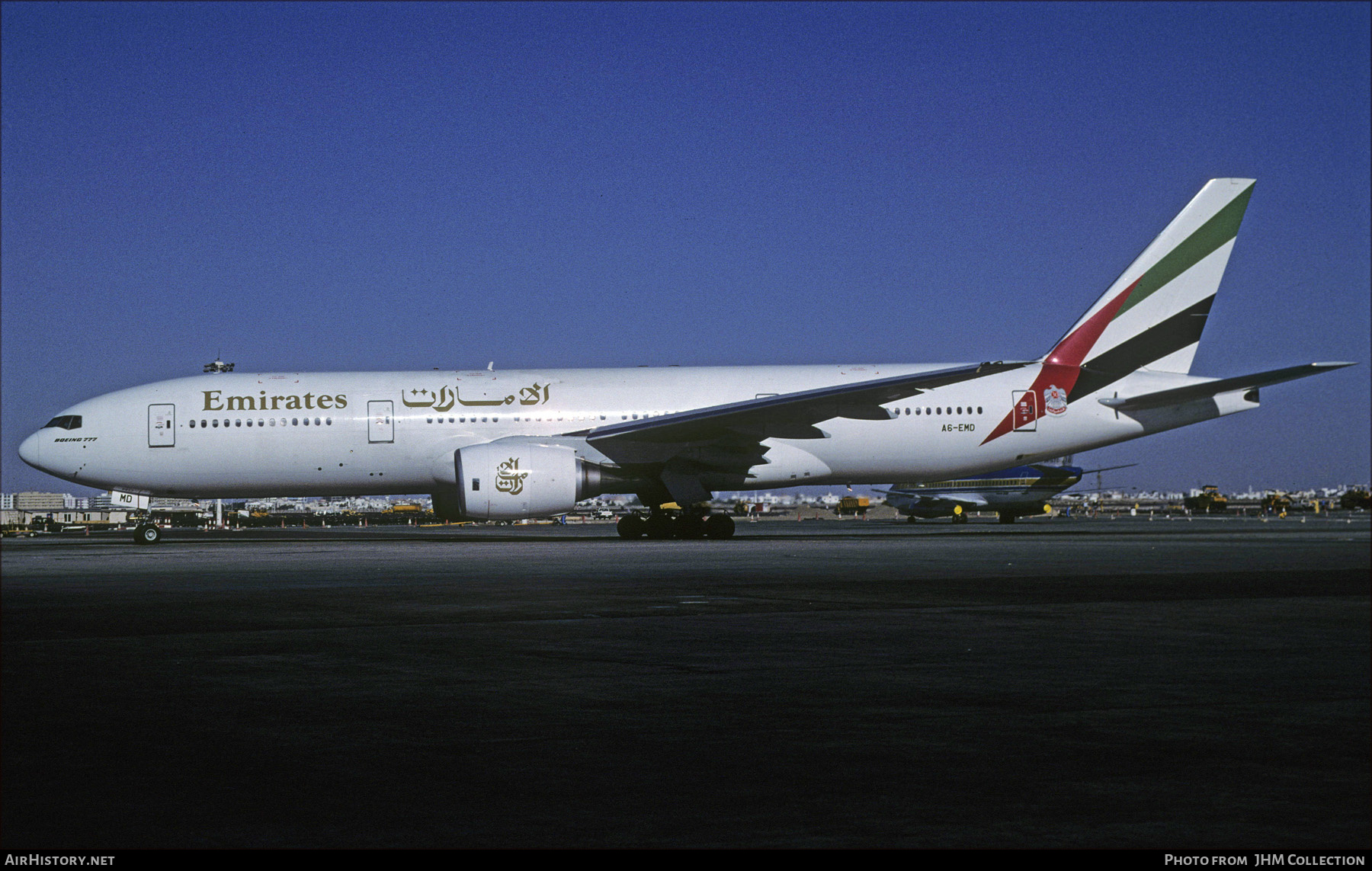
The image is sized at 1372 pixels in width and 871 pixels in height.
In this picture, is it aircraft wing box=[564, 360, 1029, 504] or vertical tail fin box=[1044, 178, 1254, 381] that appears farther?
vertical tail fin box=[1044, 178, 1254, 381]

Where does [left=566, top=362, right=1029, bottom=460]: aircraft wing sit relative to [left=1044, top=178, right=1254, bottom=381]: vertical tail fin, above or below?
below

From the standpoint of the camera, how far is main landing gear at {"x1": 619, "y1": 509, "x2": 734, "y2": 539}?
2406 centimetres

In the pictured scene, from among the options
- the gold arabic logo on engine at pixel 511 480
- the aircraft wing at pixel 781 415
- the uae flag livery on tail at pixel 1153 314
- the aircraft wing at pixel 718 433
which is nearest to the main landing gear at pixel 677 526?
the aircraft wing at pixel 718 433

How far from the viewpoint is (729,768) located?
4.23 metres

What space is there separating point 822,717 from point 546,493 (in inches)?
707

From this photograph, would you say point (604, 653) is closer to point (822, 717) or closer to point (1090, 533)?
point (822, 717)

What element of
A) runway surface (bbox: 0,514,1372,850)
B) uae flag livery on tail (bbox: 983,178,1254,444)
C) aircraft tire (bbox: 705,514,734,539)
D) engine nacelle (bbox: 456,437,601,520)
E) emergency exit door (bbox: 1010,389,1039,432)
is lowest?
runway surface (bbox: 0,514,1372,850)

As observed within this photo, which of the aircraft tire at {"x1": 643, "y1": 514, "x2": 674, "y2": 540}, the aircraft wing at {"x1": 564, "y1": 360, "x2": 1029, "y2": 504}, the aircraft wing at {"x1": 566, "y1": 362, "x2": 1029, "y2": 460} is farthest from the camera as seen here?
the aircraft tire at {"x1": 643, "y1": 514, "x2": 674, "y2": 540}

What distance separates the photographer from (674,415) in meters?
24.1

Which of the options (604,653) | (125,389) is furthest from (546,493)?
(604,653)

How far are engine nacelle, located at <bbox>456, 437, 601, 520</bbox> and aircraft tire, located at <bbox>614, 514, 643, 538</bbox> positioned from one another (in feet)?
6.02

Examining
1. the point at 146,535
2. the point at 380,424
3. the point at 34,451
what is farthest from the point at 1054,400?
the point at 34,451

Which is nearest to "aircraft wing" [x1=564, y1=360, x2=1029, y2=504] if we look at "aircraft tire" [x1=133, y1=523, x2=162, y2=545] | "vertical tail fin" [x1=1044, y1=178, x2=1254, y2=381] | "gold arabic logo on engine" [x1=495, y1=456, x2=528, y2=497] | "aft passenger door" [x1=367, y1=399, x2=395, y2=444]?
"gold arabic logo on engine" [x1=495, y1=456, x2=528, y2=497]

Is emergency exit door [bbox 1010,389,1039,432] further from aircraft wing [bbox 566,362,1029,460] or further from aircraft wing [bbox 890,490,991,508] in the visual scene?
aircraft wing [bbox 890,490,991,508]
